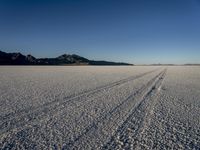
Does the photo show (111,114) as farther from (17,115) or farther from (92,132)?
(17,115)

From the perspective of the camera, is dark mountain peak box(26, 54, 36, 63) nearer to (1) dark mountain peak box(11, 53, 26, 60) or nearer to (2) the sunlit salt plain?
(1) dark mountain peak box(11, 53, 26, 60)

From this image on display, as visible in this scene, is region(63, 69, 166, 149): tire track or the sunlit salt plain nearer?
region(63, 69, 166, 149): tire track

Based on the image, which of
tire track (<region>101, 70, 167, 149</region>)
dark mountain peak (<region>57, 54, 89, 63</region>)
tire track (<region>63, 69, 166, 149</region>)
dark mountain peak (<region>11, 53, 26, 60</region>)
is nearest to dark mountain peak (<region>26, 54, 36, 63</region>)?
dark mountain peak (<region>11, 53, 26, 60</region>)

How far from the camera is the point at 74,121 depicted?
6.21 metres

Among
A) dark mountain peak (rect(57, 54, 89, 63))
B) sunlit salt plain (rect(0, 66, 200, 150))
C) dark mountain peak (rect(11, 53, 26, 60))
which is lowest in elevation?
dark mountain peak (rect(57, 54, 89, 63))

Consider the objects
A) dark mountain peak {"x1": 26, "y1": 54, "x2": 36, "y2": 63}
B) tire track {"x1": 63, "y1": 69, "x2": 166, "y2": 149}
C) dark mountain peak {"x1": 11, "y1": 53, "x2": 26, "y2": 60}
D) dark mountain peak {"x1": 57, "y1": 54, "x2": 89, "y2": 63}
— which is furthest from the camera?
dark mountain peak {"x1": 57, "y1": 54, "x2": 89, "y2": 63}

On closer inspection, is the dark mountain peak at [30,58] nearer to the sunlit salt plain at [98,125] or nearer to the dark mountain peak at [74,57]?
the dark mountain peak at [74,57]

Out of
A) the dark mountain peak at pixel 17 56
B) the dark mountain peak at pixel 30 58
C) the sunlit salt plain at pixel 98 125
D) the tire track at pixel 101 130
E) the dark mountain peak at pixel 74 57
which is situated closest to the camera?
the tire track at pixel 101 130

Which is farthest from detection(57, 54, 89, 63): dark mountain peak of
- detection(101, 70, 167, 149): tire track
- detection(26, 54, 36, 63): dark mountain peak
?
detection(101, 70, 167, 149): tire track

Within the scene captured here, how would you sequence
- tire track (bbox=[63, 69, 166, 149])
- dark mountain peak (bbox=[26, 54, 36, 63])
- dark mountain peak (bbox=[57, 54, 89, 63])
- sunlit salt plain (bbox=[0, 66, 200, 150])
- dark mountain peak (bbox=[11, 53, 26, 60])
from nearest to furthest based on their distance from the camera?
tire track (bbox=[63, 69, 166, 149]) < sunlit salt plain (bbox=[0, 66, 200, 150]) < dark mountain peak (bbox=[11, 53, 26, 60]) < dark mountain peak (bbox=[26, 54, 36, 63]) < dark mountain peak (bbox=[57, 54, 89, 63])

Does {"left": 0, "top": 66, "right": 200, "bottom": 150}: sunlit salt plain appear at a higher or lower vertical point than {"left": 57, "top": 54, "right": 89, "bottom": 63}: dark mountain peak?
higher

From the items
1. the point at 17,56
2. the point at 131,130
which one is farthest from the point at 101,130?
the point at 17,56

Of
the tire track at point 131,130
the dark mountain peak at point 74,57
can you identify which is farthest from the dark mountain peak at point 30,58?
the tire track at point 131,130

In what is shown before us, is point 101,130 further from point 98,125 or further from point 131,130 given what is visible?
point 131,130
